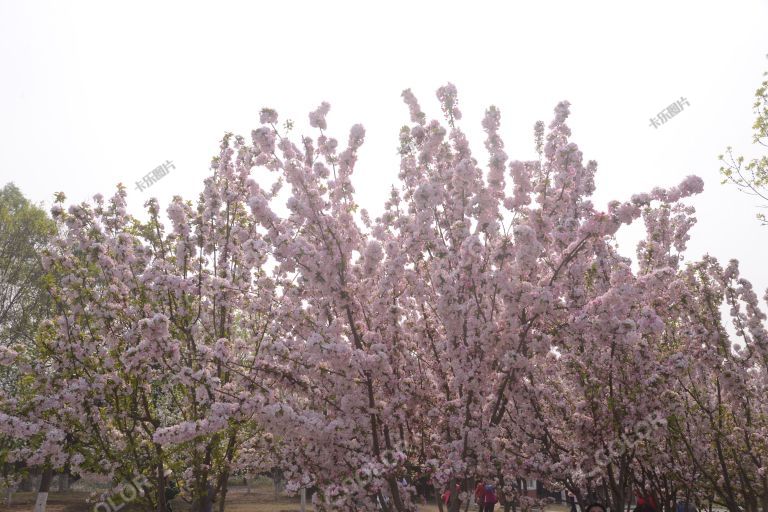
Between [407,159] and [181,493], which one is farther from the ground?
[407,159]

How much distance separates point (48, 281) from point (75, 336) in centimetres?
98

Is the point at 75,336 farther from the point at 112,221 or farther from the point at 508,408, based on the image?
the point at 508,408

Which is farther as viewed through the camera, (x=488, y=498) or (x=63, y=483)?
(x=63, y=483)

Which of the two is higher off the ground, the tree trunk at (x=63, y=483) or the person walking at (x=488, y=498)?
the person walking at (x=488, y=498)

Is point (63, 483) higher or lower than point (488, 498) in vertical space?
lower

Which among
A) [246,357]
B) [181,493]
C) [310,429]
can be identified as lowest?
[181,493]

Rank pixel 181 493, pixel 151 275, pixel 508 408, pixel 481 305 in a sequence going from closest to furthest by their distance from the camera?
pixel 481 305 < pixel 151 275 < pixel 181 493 < pixel 508 408

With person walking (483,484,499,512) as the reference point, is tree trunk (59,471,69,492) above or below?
below

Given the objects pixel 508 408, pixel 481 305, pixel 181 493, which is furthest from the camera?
pixel 508 408

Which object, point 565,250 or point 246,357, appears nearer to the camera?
point 565,250

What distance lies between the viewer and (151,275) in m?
7.93

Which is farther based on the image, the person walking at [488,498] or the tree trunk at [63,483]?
the tree trunk at [63,483]

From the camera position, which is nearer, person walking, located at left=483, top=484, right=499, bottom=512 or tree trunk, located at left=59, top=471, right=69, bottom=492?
person walking, located at left=483, top=484, right=499, bottom=512

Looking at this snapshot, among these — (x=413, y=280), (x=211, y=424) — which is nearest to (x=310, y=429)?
(x=211, y=424)
